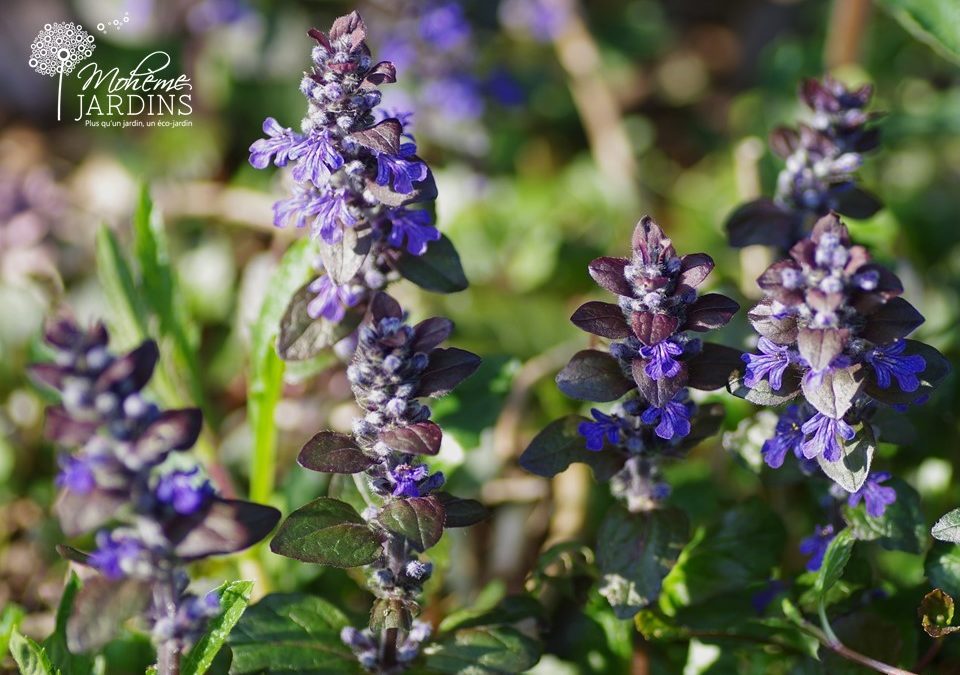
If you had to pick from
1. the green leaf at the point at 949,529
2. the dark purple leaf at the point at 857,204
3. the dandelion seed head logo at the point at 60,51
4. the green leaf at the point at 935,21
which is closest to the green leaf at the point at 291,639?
the green leaf at the point at 949,529

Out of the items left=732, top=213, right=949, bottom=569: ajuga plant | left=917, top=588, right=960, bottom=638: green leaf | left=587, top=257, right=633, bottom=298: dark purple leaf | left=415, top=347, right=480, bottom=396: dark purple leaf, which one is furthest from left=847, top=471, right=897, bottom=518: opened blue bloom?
left=415, top=347, right=480, bottom=396: dark purple leaf

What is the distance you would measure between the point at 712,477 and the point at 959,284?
43.5 inches

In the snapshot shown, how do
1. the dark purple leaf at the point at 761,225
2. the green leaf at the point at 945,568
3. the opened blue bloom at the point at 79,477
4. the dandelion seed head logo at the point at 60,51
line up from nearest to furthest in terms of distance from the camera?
the opened blue bloom at the point at 79,477 < the green leaf at the point at 945,568 < the dark purple leaf at the point at 761,225 < the dandelion seed head logo at the point at 60,51

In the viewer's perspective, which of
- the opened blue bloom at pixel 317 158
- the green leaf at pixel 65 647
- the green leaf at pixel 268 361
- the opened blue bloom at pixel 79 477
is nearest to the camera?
the opened blue bloom at pixel 79 477

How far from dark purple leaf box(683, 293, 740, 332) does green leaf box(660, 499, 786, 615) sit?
0.72 m

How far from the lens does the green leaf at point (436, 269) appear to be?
2.33 m

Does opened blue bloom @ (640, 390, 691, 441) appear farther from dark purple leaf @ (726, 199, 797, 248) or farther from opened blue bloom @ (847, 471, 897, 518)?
dark purple leaf @ (726, 199, 797, 248)

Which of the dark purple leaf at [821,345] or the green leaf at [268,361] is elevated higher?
the dark purple leaf at [821,345]

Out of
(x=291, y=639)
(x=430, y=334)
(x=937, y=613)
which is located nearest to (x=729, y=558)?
(x=937, y=613)

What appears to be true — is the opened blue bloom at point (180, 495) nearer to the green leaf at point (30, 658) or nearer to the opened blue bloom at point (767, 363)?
the green leaf at point (30, 658)

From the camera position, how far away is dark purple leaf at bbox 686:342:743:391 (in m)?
2.09

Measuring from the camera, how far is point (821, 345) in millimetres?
1849

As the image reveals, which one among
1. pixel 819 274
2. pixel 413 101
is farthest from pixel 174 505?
pixel 413 101

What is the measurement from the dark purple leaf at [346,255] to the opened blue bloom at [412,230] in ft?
0.22
